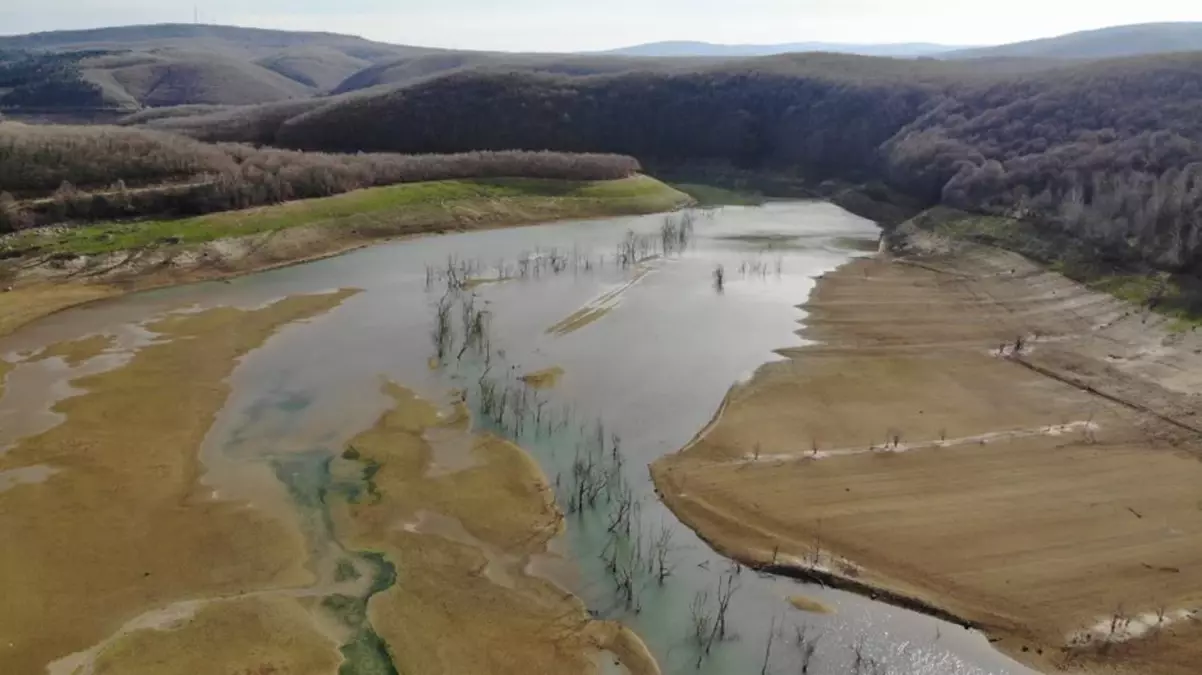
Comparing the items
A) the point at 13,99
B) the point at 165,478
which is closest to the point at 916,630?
the point at 165,478

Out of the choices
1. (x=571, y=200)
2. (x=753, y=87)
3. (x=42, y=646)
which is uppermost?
(x=753, y=87)

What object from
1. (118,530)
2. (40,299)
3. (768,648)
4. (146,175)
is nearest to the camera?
(768,648)

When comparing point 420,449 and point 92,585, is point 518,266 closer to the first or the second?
point 420,449

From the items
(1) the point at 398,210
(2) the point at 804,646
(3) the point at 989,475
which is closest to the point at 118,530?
(2) the point at 804,646

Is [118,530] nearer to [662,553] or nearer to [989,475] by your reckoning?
[662,553]

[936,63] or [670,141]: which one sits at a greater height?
[936,63]

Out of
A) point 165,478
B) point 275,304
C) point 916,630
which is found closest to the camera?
point 916,630

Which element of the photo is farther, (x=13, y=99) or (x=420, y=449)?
(x=13, y=99)
